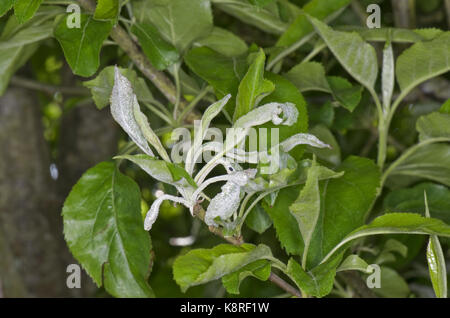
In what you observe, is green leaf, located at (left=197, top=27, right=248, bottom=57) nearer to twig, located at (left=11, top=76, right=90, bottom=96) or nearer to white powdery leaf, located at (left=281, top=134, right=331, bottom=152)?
white powdery leaf, located at (left=281, top=134, right=331, bottom=152)

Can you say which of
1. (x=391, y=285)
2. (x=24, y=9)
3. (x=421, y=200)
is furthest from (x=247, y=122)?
(x=391, y=285)

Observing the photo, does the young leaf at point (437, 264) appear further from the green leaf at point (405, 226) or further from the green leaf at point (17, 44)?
the green leaf at point (17, 44)

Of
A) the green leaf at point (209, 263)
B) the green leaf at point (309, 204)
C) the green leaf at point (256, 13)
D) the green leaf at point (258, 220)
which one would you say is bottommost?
the green leaf at point (209, 263)

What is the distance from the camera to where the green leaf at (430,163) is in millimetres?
747

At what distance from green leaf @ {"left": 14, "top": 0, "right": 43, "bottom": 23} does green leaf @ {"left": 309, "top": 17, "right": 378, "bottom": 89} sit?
290 millimetres

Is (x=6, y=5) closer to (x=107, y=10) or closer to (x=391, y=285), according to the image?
(x=107, y=10)

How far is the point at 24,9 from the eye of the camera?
560 mm

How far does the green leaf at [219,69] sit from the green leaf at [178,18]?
48 millimetres

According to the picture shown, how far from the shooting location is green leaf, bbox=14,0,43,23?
0.56 m

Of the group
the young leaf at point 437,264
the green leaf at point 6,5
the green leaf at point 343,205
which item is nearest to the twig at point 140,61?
the green leaf at point 6,5

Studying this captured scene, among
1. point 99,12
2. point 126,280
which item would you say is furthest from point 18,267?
point 99,12
